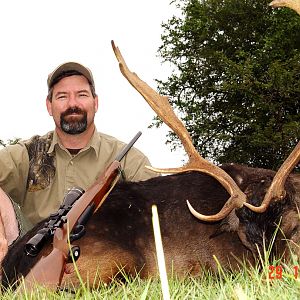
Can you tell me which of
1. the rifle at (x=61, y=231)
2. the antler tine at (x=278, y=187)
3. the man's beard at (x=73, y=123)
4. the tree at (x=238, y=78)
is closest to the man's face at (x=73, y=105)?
the man's beard at (x=73, y=123)

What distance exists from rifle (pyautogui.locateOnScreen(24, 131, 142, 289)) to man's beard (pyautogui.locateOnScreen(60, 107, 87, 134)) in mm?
2095

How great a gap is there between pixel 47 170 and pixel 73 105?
0.82m

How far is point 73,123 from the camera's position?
7359mm

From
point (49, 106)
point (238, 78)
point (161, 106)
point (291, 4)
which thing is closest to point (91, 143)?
point (49, 106)

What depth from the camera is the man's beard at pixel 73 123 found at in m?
7.34

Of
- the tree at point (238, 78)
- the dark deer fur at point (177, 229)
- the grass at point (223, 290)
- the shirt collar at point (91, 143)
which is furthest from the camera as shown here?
the tree at point (238, 78)

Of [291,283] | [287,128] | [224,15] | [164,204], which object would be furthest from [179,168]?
[224,15]

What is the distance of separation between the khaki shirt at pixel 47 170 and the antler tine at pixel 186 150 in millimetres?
1285

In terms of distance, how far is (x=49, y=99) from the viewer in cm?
772

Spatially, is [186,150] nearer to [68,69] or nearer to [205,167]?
[205,167]

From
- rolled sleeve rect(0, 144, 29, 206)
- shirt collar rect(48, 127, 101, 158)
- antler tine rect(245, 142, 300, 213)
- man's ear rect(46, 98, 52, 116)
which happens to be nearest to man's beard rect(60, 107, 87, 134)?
shirt collar rect(48, 127, 101, 158)

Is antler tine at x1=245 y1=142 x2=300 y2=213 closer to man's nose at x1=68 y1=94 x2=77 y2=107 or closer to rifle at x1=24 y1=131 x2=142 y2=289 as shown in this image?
rifle at x1=24 y1=131 x2=142 y2=289

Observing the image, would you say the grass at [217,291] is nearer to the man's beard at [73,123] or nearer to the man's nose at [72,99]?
the man's beard at [73,123]

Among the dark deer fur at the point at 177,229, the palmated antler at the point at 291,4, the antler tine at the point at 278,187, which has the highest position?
the palmated antler at the point at 291,4
